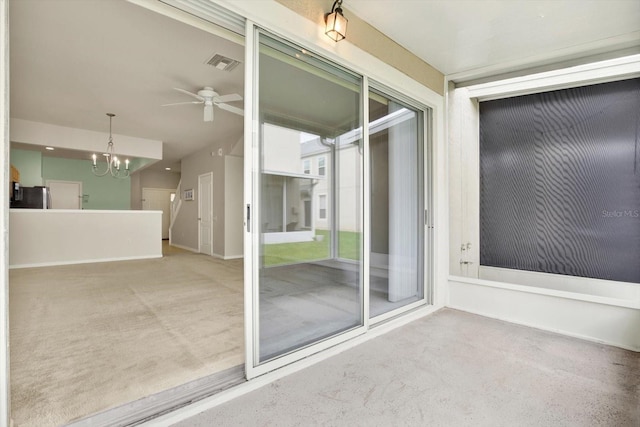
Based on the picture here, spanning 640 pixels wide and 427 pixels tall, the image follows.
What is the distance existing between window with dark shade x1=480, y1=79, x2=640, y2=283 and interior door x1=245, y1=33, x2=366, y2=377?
1.80m

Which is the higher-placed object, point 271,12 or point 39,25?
point 39,25

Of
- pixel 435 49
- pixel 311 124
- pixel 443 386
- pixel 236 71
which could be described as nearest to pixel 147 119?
pixel 236 71

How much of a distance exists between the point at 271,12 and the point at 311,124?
77cm

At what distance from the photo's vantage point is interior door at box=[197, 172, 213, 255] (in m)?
7.61

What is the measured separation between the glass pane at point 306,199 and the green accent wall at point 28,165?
877cm

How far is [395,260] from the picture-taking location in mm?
3225

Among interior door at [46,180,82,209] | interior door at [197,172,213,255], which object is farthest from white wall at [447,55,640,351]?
interior door at [46,180,82,209]

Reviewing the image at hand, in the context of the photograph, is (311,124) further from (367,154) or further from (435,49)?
(435,49)

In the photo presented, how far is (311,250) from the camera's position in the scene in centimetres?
249

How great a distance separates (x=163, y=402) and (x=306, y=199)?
154 centimetres

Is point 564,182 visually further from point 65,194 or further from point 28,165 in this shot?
point 65,194

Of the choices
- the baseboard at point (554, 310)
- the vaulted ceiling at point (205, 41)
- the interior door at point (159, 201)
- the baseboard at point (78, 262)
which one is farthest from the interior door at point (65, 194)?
the baseboard at point (554, 310)

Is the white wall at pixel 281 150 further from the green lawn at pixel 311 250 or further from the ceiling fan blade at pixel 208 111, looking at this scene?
the ceiling fan blade at pixel 208 111

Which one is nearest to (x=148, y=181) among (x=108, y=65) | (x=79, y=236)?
(x=79, y=236)
